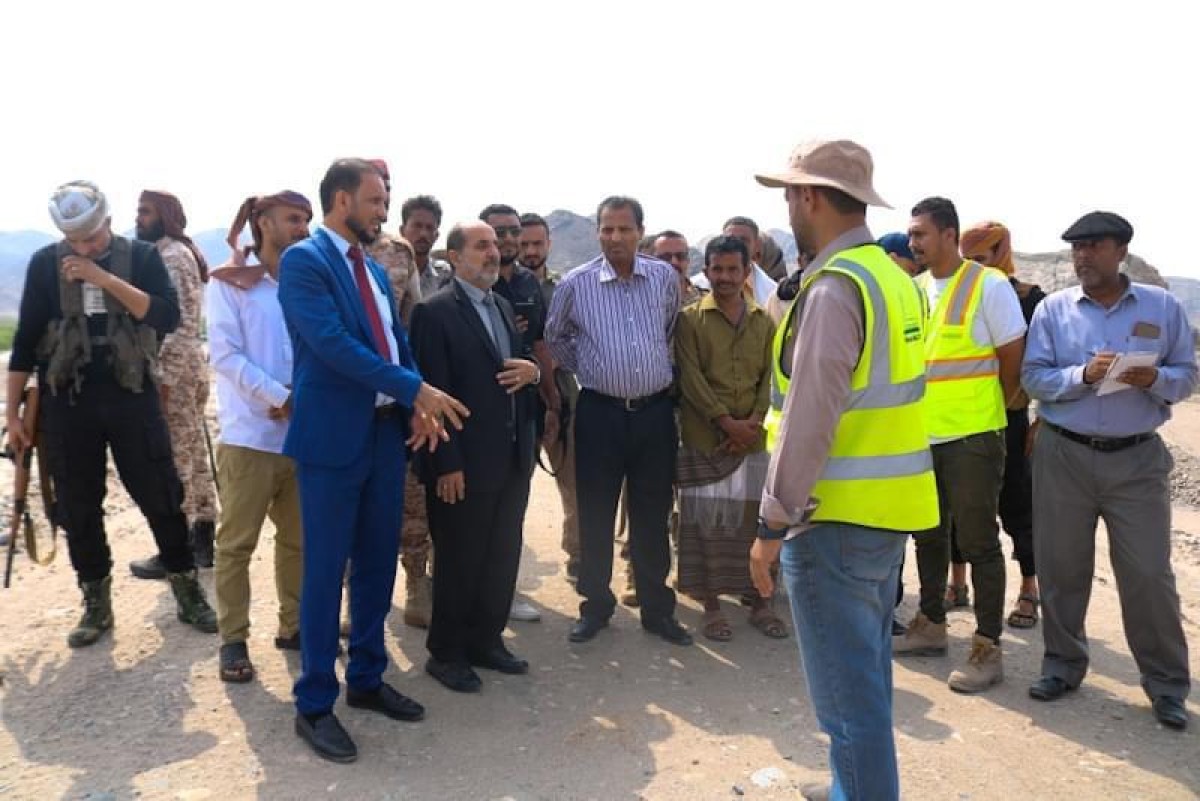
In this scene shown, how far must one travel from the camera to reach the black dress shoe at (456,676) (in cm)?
397

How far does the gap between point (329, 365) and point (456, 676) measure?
1.62 metres

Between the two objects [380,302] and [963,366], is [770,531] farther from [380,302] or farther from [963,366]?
[963,366]

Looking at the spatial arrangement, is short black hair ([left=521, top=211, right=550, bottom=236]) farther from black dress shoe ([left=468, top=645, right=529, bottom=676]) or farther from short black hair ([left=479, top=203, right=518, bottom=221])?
black dress shoe ([left=468, top=645, right=529, bottom=676])

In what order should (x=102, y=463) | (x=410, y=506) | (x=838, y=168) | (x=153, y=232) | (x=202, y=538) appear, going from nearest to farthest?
(x=838, y=168) < (x=102, y=463) < (x=410, y=506) < (x=153, y=232) < (x=202, y=538)

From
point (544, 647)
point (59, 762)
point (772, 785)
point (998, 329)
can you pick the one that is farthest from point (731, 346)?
point (59, 762)

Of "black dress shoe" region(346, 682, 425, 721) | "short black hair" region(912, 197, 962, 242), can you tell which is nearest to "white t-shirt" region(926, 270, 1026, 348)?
"short black hair" region(912, 197, 962, 242)

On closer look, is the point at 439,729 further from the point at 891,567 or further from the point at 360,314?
the point at 891,567

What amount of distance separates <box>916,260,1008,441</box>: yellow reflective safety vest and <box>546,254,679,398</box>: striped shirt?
1362mm

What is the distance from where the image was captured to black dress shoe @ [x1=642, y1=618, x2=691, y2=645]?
4.67 m

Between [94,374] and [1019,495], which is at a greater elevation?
[94,374]

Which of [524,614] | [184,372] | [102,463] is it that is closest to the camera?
[102,463]

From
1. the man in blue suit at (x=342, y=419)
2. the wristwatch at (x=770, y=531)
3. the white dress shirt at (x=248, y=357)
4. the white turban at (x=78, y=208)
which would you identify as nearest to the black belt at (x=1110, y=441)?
the wristwatch at (x=770, y=531)

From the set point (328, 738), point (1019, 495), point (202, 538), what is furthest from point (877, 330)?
point (202, 538)

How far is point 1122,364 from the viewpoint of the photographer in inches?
148
